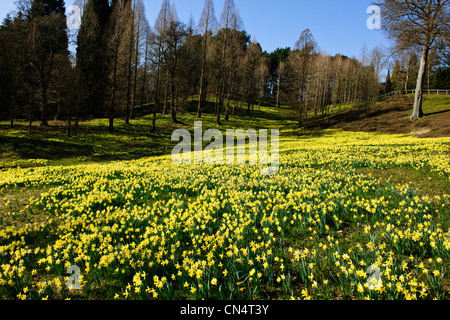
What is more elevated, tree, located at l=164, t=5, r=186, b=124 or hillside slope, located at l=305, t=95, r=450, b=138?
tree, located at l=164, t=5, r=186, b=124

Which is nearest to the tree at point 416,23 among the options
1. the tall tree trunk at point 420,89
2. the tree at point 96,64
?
the tall tree trunk at point 420,89

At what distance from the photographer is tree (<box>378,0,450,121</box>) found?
22.8 metres

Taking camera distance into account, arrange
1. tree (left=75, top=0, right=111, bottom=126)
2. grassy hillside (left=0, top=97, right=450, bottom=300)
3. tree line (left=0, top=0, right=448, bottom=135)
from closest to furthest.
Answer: grassy hillside (left=0, top=97, right=450, bottom=300), tree line (left=0, top=0, right=448, bottom=135), tree (left=75, top=0, right=111, bottom=126)

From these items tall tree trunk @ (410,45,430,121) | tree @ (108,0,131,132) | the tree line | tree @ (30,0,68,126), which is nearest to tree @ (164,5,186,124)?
the tree line

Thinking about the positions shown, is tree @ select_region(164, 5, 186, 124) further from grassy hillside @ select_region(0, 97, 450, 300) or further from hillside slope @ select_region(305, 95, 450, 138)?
grassy hillside @ select_region(0, 97, 450, 300)

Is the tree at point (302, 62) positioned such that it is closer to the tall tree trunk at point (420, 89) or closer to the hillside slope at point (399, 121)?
the hillside slope at point (399, 121)

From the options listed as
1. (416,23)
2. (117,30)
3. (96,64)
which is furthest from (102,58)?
(416,23)

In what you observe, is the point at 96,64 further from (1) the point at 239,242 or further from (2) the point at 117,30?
(1) the point at 239,242

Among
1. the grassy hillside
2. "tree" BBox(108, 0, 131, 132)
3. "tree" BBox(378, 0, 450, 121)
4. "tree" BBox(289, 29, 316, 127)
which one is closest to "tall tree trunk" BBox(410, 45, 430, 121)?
"tree" BBox(378, 0, 450, 121)

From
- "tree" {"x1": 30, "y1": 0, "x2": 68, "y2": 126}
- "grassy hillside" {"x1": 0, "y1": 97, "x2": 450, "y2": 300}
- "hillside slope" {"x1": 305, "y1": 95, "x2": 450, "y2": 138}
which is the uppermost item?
"tree" {"x1": 30, "y1": 0, "x2": 68, "y2": 126}

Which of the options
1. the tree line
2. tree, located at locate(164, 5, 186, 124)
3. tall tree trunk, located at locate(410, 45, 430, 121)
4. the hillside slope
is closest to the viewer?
the hillside slope

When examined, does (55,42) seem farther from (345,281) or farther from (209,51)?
(345,281)

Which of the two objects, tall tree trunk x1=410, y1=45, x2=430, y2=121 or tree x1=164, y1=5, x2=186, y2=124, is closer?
tall tree trunk x1=410, y1=45, x2=430, y2=121

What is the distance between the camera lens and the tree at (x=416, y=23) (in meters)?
22.8
